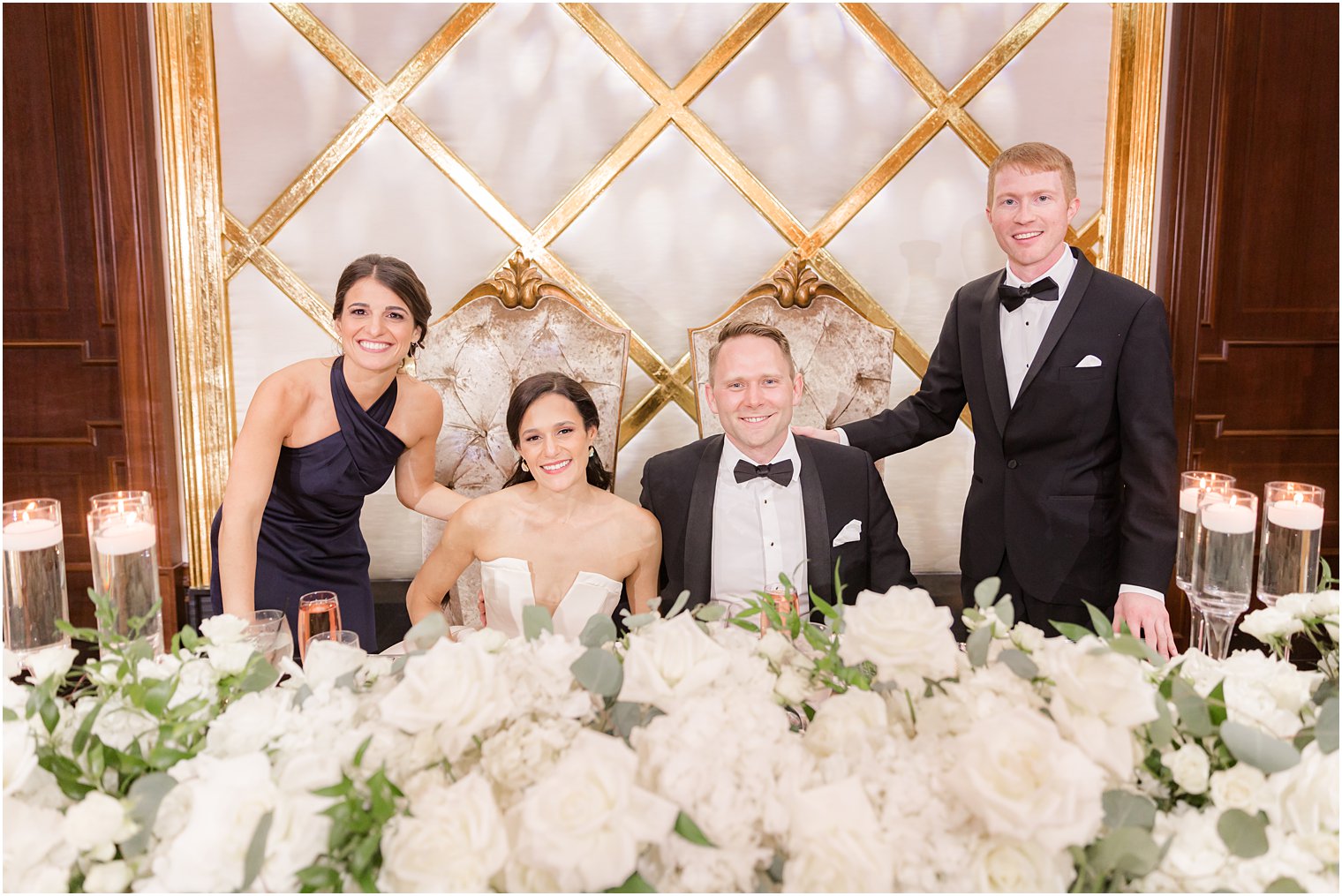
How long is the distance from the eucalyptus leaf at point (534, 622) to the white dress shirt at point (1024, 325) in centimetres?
167

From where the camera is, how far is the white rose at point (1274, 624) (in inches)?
40.3

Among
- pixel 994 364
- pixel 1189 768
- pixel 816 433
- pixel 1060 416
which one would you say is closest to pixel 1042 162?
pixel 994 364

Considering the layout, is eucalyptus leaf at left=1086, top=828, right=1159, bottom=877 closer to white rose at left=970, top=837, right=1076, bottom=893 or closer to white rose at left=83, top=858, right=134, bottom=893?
white rose at left=970, top=837, right=1076, bottom=893

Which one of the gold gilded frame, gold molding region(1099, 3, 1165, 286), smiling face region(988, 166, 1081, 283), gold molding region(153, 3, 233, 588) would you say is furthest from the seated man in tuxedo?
gold molding region(153, 3, 233, 588)

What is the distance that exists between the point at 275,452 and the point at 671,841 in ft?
6.07

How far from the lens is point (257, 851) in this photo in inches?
26.1

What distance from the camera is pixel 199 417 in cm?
331

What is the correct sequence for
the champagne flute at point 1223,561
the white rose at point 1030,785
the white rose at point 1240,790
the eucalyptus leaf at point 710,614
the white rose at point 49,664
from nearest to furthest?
the white rose at point 1030,785, the white rose at point 1240,790, the white rose at point 49,664, the eucalyptus leaf at point 710,614, the champagne flute at point 1223,561

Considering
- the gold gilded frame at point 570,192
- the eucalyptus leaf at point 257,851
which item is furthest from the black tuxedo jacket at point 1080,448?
the eucalyptus leaf at point 257,851

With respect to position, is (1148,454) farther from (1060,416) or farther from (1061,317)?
(1061,317)

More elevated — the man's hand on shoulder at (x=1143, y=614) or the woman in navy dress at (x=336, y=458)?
the woman in navy dress at (x=336, y=458)

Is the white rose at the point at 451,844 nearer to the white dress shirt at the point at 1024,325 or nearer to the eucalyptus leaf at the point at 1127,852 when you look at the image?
the eucalyptus leaf at the point at 1127,852

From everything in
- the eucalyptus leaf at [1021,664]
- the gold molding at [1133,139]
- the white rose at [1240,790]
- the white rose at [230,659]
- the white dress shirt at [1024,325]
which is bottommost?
the white rose at [1240,790]

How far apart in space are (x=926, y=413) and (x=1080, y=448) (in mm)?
461
